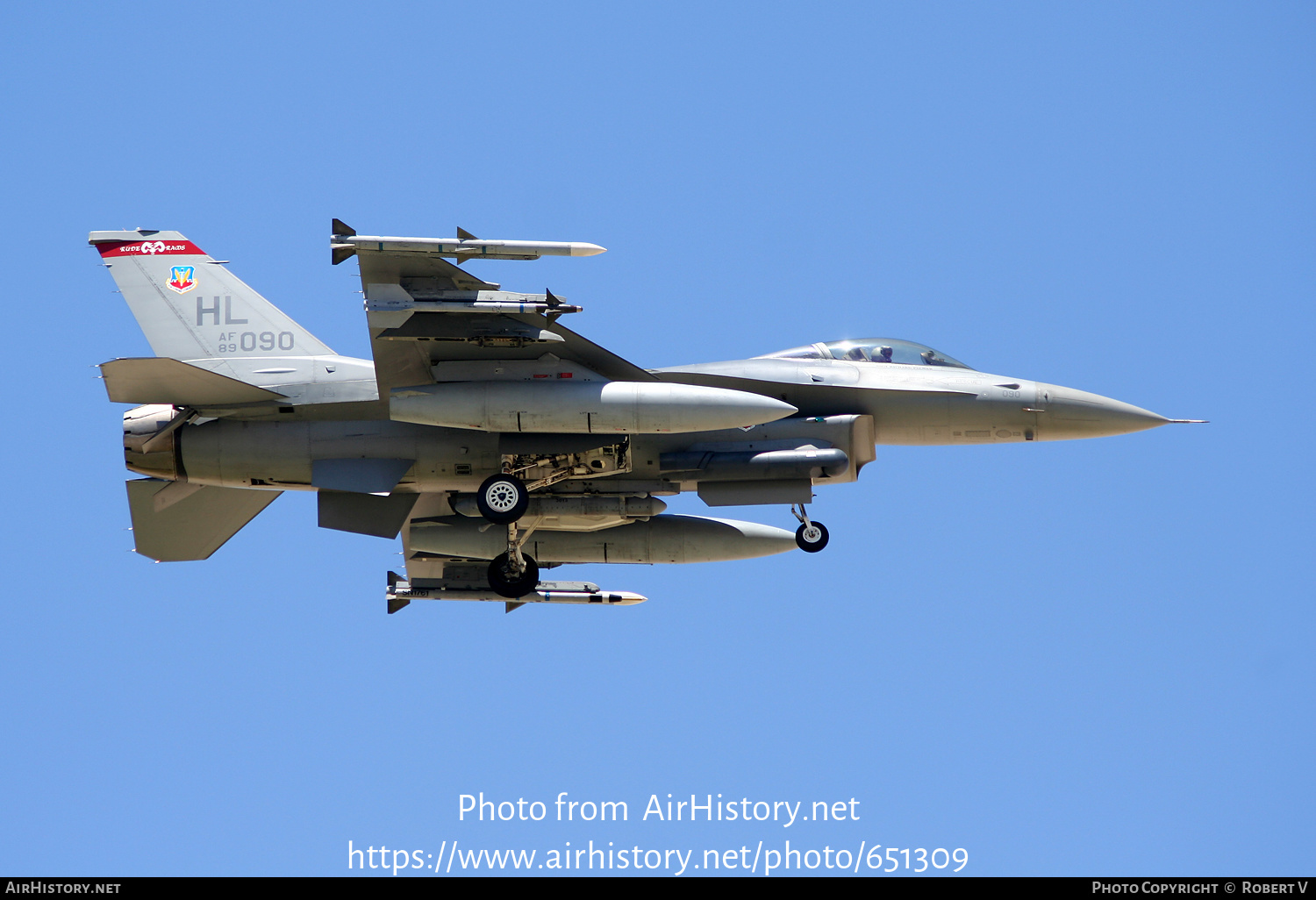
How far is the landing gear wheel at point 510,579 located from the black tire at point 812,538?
139 inches

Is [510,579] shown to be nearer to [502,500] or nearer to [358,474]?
[502,500]

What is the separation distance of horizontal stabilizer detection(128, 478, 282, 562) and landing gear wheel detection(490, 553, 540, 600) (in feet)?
9.31

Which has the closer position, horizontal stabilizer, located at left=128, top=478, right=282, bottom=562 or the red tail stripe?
horizontal stabilizer, located at left=128, top=478, right=282, bottom=562

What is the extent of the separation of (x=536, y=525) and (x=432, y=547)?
2.33m

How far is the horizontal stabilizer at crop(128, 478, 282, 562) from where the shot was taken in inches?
747

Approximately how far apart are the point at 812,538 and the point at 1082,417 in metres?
3.54

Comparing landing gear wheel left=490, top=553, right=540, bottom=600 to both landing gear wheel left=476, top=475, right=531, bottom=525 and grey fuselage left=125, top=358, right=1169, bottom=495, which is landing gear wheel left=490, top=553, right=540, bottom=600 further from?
landing gear wheel left=476, top=475, right=531, bottom=525

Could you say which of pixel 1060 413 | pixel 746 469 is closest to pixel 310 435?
pixel 746 469

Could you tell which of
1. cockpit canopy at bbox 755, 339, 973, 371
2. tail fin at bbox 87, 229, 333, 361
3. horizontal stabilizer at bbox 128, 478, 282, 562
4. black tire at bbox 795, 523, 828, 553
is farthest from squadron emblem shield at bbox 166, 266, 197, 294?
black tire at bbox 795, 523, 828, 553

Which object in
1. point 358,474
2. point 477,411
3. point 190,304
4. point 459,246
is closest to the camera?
point 459,246

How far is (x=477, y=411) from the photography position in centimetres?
1647

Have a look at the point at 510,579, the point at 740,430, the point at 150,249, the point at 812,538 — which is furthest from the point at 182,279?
the point at 812,538

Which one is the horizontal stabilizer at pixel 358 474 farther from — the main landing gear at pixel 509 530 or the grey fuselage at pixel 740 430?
the main landing gear at pixel 509 530
